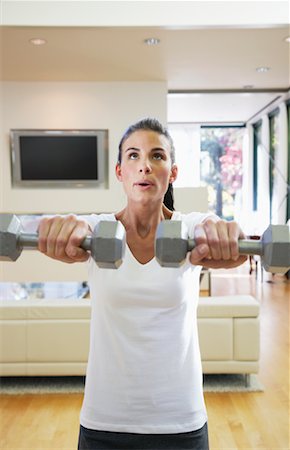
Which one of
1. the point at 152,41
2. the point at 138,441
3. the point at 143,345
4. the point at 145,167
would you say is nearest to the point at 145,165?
the point at 145,167

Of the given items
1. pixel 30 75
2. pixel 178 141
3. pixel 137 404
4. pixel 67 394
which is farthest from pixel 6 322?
pixel 178 141

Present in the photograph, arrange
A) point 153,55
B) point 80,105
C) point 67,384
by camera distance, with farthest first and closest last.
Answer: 1. point 80,105
2. point 153,55
3. point 67,384

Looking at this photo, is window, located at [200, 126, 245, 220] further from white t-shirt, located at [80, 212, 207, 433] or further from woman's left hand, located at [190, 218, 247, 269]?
woman's left hand, located at [190, 218, 247, 269]

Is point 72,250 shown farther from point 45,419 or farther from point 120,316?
point 45,419

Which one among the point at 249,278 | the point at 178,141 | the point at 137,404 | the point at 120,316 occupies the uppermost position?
the point at 178,141

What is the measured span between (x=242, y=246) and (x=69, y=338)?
2.65 metres

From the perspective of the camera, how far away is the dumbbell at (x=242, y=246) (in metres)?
0.62

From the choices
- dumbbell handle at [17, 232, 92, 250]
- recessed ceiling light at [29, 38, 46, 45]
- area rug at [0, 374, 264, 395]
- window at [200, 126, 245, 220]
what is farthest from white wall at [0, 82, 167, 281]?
dumbbell handle at [17, 232, 92, 250]

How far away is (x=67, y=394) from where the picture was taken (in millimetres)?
3121

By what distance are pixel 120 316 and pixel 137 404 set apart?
15cm

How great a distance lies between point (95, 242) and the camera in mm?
638

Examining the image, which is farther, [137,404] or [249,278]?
[249,278]

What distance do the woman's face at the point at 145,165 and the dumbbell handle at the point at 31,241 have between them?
1.00 feet

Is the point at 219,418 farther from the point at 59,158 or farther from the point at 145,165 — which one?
the point at 59,158
